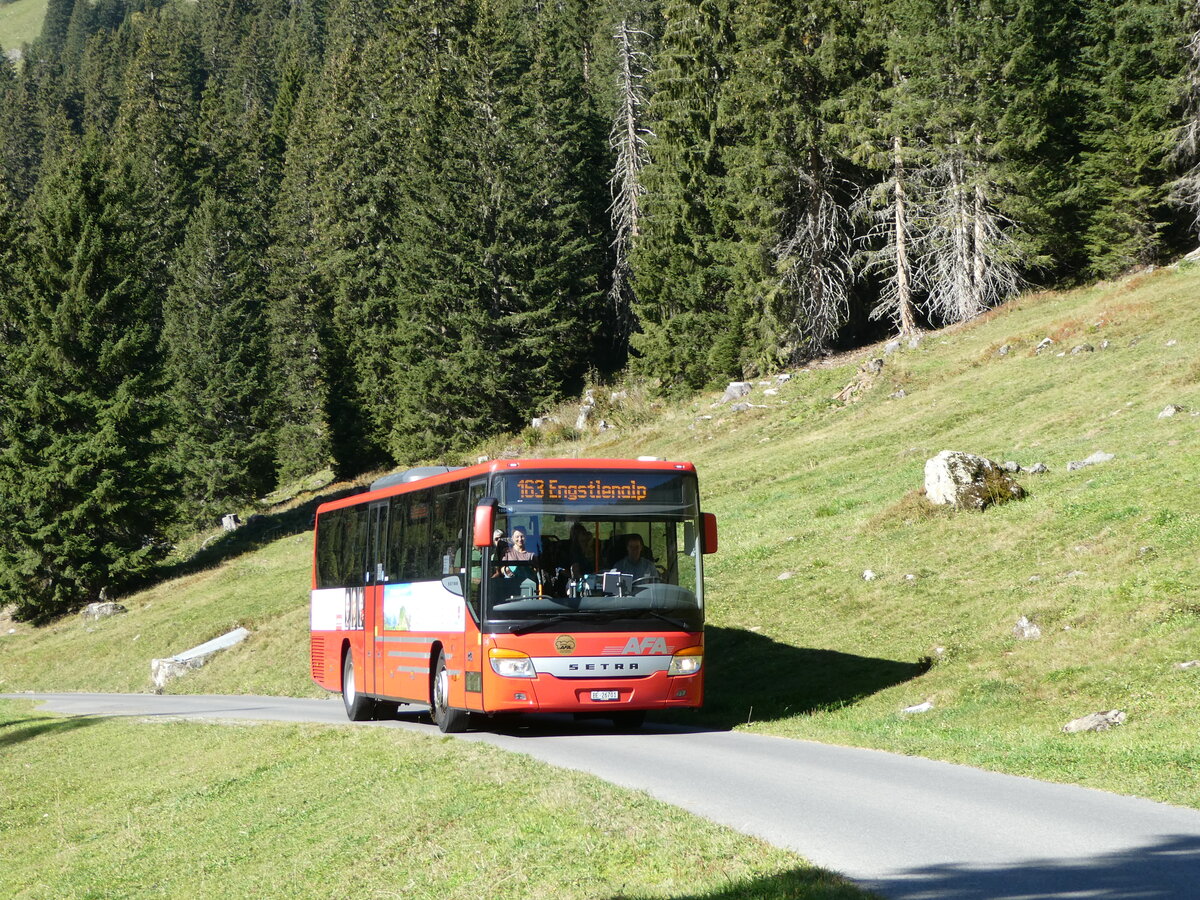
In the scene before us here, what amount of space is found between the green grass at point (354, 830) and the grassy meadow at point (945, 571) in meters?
1.96

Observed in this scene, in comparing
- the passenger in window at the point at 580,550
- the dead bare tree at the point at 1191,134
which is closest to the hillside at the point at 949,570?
the passenger in window at the point at 580,550

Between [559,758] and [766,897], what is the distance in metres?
6.31

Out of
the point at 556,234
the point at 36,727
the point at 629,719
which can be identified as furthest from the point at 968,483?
the point at 556,234

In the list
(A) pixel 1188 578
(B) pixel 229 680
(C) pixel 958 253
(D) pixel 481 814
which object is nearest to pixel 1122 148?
(C) pixel 958 253

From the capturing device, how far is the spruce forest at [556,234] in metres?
42.8

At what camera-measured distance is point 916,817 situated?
29.1 ft

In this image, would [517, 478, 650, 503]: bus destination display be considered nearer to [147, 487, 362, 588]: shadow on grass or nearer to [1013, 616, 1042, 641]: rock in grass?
[1013, 616, 1042, 641]: rock in grass

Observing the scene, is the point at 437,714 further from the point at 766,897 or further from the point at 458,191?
the point at 458,191

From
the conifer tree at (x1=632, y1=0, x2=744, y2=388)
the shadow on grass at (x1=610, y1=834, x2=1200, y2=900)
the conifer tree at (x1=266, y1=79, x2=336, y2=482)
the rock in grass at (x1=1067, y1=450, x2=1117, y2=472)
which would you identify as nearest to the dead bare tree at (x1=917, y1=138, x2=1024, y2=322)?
the conifer tree at (x1=632, y1=0, x2=744, y2=388)

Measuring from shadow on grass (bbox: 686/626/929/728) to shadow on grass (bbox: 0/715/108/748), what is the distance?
11924 millimetres

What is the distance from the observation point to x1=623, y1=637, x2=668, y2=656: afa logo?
47.1 ft

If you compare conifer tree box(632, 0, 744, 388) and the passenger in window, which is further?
conifer tree box(632, 0, 744, 388)

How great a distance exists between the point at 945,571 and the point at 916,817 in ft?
38.4

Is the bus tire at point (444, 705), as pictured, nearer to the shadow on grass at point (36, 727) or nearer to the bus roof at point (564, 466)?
the bus roof at point (564, 466)
